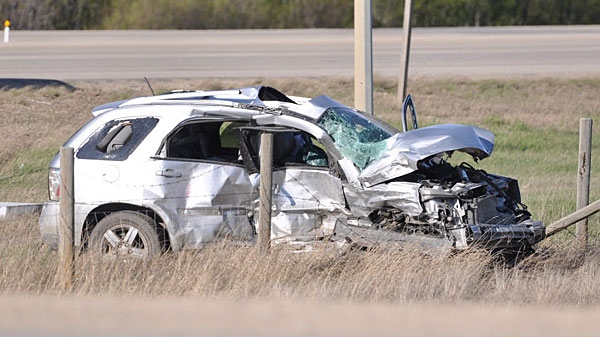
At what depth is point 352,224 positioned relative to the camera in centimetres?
813

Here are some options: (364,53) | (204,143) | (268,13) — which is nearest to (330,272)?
(204,143)

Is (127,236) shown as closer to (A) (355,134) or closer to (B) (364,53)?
(A) (355,134)

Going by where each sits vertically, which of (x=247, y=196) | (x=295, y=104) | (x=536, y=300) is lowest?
(x=536, y=300)

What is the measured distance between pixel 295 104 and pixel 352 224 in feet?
4.77

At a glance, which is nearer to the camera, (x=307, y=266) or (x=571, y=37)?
(x=307, y=266)

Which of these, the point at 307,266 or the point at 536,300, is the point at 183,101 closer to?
the point at 307,266

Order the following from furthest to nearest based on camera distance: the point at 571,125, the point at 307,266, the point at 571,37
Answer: the point at 571,37
the point at 571,125
the point at 307,266

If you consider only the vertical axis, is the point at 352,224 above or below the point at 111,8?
below

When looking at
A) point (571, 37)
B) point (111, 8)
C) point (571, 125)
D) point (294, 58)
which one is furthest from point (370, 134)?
point (111, 8)

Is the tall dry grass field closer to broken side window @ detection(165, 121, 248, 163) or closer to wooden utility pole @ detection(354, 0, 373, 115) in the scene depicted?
broken side window @ detection(165, 121, 248, 163)

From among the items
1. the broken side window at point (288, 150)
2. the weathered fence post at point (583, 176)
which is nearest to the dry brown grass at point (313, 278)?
the broken side window at point (288, 150)

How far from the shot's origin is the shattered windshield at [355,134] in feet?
27.8

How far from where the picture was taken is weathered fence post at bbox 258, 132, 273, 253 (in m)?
7.71

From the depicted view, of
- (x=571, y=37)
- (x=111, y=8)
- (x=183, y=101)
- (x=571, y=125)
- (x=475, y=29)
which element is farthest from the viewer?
(x=111, y=8)
